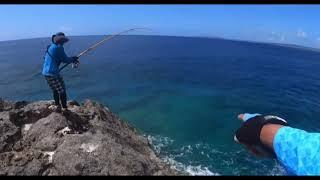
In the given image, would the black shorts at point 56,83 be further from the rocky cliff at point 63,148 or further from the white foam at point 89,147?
the white foam at point 89,147

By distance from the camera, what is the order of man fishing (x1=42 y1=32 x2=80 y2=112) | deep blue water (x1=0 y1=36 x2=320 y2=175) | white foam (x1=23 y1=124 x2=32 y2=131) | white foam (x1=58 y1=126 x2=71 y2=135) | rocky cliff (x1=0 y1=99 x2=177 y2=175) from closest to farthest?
rocky cliff (x1=0 y1=99 x2=177 y2=175), white foam (x1=58 y1=126 x2=71 y2=135), man fishing (x1=42 y1=32 x2=80 y2=112), white foam (x1=23 y1=124 x2=32 y2=131), deep blue water (x1=0 y1=36 x2=320 y2=175)

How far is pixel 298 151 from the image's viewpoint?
238 centimetres

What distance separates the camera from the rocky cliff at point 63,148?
23.6 ft

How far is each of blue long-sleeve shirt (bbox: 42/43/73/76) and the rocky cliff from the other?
139 centimetres

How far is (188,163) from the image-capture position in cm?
1562

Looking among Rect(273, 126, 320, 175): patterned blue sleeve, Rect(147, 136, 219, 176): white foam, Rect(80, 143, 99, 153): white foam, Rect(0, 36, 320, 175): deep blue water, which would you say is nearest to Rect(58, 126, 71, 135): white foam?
Rect(80, 143, 99, 153): white foam

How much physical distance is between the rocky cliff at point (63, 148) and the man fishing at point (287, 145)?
4.68m

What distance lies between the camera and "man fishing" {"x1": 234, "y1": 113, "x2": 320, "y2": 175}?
2340mm

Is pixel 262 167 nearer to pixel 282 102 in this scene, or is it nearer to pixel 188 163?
pixel 188 163

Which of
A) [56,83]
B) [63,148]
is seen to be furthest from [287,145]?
[56,83]

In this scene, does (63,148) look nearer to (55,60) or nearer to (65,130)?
(65,130)

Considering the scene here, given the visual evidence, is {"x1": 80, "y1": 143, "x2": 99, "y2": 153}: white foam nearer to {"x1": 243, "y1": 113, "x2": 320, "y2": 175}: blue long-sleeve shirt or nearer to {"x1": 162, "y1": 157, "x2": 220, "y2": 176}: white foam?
{"x1": 243, "y1": 113, "x2": 320, "y2": 175}: blue long-sleeve shirt

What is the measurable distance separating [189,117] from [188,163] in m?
8.40
